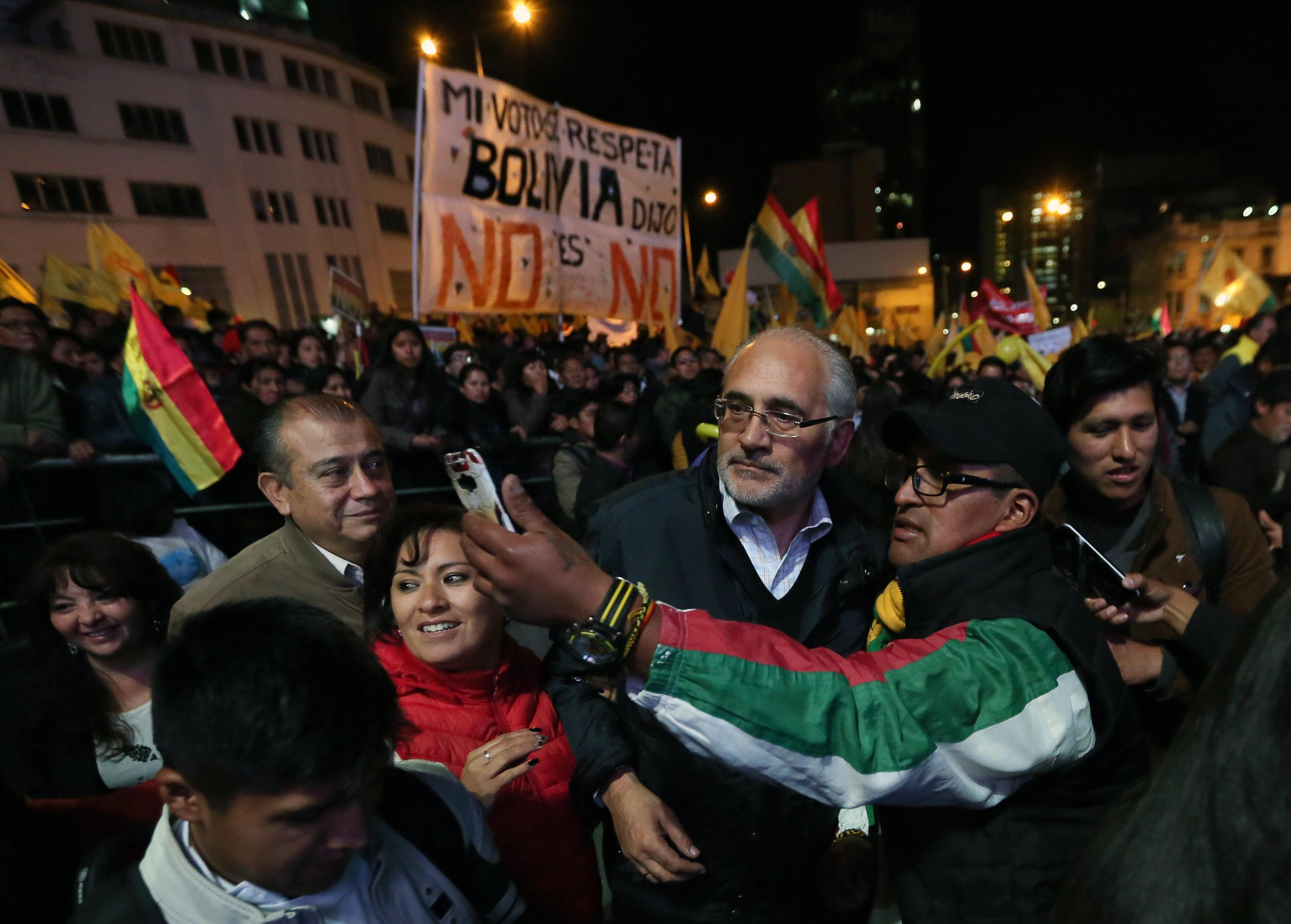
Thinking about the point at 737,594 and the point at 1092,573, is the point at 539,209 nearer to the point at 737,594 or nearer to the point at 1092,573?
the point at 737,594

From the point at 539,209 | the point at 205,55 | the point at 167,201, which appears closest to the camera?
the point at 539,209

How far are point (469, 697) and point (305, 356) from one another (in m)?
6.90

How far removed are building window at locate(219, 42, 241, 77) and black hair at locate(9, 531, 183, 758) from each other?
43.4 metres

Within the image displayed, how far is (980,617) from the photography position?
1.36m

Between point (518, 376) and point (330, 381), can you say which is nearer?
point (330, 381)

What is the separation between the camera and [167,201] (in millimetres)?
33031

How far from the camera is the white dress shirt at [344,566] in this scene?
8.18ft

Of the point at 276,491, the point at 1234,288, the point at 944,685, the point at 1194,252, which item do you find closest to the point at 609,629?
the point at 944,685

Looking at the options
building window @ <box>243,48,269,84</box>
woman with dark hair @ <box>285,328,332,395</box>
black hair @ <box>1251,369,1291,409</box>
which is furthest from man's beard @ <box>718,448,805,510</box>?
building window @ <box>243,48,269,84</box>

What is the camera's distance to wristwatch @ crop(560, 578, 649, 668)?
1.10 m

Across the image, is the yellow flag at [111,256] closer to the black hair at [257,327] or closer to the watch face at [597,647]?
the black hair at [257,327]

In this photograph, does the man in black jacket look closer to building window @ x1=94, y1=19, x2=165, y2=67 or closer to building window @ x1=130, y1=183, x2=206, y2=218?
building window @ x1=130, y1=183, x2=206, y2=218

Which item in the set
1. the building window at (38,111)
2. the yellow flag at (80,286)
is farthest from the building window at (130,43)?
the yellow flag at (80,286)

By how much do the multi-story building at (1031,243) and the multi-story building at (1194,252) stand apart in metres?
35.0
